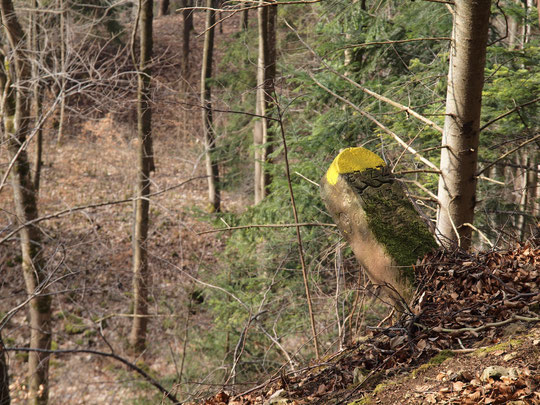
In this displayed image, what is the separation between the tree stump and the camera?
3229 millimetres

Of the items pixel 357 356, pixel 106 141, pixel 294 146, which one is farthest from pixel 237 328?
pixel 106 141

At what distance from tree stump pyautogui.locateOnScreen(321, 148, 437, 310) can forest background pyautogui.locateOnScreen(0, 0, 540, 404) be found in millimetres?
345

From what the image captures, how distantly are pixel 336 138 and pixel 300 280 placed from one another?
2.07 m

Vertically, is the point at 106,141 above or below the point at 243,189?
above

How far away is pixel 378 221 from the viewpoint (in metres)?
3.25

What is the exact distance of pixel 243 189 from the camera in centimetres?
1358

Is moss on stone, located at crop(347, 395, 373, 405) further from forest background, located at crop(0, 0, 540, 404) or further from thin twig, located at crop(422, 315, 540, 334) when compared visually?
forest background, located at crop(0, 0, 540, 404)

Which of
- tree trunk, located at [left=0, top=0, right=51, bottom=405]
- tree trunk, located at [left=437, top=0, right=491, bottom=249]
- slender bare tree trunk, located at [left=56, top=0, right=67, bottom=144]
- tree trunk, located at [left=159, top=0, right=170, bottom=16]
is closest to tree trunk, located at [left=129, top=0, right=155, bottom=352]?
slender bare tree trunk, located at [left=56, top=0, right=67, bottom=144]

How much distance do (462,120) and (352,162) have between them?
0.85 metres

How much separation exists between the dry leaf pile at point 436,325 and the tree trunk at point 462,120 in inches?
12.1

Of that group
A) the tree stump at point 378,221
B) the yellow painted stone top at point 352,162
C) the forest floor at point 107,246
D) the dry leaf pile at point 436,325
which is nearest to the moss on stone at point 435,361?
the dry leaf pile at point 436,325

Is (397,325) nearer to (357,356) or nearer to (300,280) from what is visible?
(357,356)

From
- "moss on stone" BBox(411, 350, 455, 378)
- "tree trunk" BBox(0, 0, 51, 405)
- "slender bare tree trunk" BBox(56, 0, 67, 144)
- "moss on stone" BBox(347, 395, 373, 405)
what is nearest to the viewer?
"moss on stone" BBox(347, 395, 373, 405)

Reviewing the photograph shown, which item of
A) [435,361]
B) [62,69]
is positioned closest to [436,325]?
[435,361]
